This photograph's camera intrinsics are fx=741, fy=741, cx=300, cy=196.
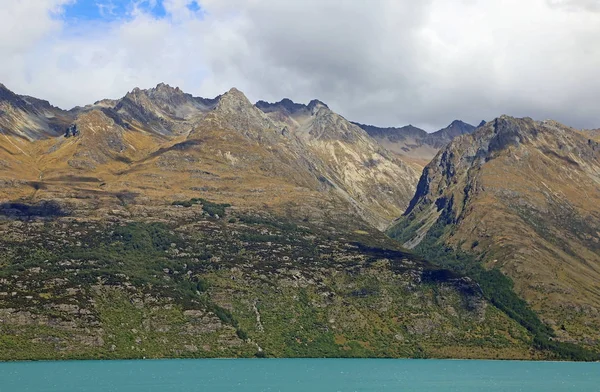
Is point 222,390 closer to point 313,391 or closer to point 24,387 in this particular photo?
point 313,391

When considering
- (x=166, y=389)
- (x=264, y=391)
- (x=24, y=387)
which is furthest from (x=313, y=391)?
(x=24, y=387)

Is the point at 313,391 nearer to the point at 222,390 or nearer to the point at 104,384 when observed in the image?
the point at 222,390

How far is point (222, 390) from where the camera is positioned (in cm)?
19500

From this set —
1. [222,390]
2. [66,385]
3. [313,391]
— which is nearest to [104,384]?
[66,385]

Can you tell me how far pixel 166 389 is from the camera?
194 meters

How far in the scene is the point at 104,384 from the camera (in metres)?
200

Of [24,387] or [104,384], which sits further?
[104,384]

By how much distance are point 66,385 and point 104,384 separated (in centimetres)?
1023

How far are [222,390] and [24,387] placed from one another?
49854 millimetres

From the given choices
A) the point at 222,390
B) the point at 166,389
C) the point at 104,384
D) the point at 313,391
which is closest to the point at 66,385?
the point at 104,384

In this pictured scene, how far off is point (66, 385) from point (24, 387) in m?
11.0

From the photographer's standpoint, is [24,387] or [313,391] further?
[313,391]

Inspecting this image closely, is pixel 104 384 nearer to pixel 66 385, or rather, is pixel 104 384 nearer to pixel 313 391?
pixel 66 385

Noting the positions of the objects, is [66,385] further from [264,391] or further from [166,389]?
[264,391]
